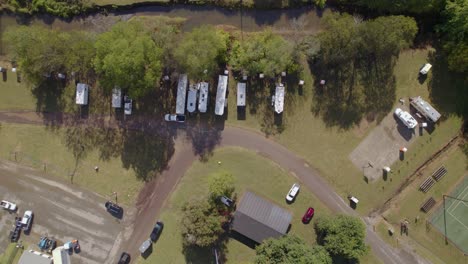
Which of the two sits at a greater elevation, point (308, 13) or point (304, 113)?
point (308, 13)

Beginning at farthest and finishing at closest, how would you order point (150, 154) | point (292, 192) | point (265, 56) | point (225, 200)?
point (150, 154) < point (292, 192) < point (225, 200) < point (265, 56)

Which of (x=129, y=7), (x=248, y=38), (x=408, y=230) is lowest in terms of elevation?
(x=408, y=230)

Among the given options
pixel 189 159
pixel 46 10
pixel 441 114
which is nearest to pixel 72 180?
pixel 189 159

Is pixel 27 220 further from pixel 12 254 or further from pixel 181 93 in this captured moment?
pixel 181 93

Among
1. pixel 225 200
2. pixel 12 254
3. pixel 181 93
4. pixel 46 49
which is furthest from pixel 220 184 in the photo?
pixel 12 254

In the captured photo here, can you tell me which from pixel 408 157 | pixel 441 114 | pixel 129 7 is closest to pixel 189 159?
pixel 129 7

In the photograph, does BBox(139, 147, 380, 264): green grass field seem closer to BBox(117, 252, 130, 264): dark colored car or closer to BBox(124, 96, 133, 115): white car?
BBox(117, 252, 130, 264): dark colored car

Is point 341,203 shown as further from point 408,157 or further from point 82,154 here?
point 82,154
